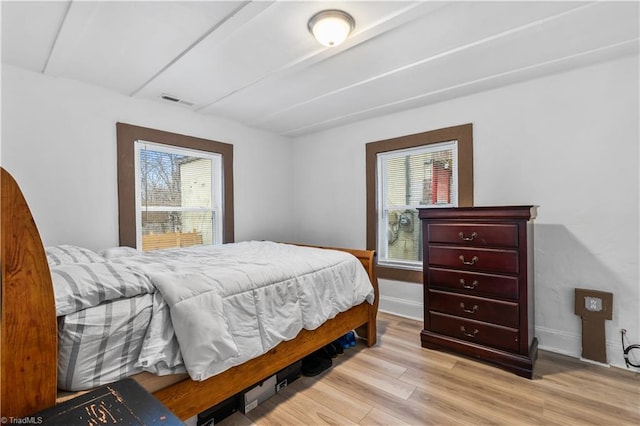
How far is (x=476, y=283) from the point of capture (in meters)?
2.34

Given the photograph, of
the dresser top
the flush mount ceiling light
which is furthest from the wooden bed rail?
the dresser top

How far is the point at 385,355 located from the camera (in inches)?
96.5

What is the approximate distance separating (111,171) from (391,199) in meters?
2.88

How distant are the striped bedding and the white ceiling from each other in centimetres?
139

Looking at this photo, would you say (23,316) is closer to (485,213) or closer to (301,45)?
(301,45)

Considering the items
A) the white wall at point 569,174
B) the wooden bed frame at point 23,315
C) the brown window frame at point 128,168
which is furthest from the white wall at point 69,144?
Result: the white wall at point 569,174

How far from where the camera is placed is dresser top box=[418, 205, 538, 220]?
6.98 ft

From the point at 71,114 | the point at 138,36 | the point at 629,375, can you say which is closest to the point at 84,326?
the point at 138,36

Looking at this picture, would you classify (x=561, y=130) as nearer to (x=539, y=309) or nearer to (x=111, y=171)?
(x=539, y=309)

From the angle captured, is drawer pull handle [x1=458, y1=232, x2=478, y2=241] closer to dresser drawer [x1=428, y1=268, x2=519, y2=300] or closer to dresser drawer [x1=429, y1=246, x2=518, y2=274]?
dresser drawer [x1=429, y1=246, x2=518, y2=274]

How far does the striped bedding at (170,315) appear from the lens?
3.67 feet

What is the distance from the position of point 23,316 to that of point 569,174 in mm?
3337

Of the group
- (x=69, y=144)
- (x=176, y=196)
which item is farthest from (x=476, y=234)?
(x=69, y=144)

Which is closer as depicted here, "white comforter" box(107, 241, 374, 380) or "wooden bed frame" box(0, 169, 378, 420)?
"wooden bed frame" box(0, 169, 378, 420)
